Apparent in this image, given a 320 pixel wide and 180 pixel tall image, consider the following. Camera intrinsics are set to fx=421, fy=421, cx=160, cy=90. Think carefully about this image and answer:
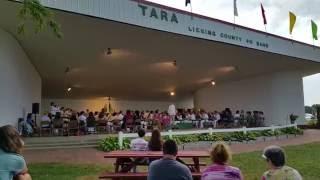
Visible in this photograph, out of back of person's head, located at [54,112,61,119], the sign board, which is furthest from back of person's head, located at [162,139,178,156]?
back of person's head, located at [54,112,61,119]

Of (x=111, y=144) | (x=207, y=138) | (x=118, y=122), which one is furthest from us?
(x=118, y=122)

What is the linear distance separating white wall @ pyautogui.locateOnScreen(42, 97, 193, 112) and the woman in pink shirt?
2997 centimetres

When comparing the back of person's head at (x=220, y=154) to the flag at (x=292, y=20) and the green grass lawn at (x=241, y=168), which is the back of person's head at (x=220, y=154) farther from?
the flag at (x=292, y=20)

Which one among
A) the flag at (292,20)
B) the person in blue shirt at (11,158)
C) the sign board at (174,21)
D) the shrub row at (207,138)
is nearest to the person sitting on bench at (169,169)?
the person in blue shirt at (11,158)

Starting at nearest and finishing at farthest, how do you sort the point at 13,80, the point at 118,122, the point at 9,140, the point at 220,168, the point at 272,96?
the point at 9,140 < the point at 220,168 < the point at 13,80 < the point at 118,122 < the point at 272,96

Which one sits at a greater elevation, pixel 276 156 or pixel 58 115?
pixel 58 115

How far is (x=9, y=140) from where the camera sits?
11.0ft

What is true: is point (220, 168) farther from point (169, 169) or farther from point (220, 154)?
point (169, 169)

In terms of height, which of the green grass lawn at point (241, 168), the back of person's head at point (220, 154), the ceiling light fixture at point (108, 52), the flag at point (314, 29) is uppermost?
the flag at point (314, 29)

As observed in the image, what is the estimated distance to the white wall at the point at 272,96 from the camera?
2470cm

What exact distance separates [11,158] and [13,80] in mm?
12139

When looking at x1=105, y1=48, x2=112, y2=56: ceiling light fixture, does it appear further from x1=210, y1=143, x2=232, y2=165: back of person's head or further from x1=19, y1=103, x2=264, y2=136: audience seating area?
x1=210, y1=143, x2=232, y2=165: back of person's head

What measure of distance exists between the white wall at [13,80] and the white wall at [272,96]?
44.1ft

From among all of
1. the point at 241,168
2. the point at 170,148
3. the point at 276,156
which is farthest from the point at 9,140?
the point at 241,168
